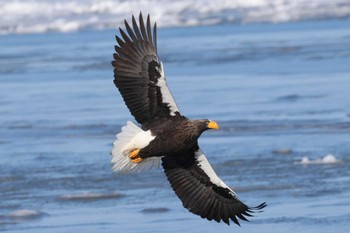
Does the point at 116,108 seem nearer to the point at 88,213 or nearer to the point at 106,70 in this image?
the point at 106,70

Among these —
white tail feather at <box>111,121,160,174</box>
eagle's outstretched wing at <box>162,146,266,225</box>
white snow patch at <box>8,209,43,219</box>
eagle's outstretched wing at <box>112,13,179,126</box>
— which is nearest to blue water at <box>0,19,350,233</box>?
white snow patch at <box>8,209,43,219</box>

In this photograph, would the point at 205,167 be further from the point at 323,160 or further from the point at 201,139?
the point at 201,139

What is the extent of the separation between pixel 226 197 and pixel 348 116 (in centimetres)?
536

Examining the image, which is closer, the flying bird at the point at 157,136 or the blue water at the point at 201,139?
the flying bird at the point at 157,136

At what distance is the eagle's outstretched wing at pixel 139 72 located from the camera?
7156 mm

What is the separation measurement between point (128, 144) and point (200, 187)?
616 mm

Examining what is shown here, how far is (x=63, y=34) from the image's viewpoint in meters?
24.8

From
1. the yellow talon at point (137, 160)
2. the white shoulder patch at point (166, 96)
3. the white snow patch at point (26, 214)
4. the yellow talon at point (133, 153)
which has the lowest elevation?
the white snow patch at point (26, 214)

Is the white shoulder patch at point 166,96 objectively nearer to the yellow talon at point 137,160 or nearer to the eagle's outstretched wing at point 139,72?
the eagle's outstretched wing at point 139,72

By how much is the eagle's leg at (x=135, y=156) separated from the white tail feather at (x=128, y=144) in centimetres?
2

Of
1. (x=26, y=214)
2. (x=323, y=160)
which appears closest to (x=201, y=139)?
(x=323, y=160)

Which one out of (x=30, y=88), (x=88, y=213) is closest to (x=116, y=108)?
(x=30, y=88)

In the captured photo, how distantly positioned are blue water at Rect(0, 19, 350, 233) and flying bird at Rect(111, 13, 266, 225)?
81cm

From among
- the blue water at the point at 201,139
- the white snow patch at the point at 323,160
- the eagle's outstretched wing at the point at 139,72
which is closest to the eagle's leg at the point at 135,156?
the eagle's outstretched wing at the point at 139,72
